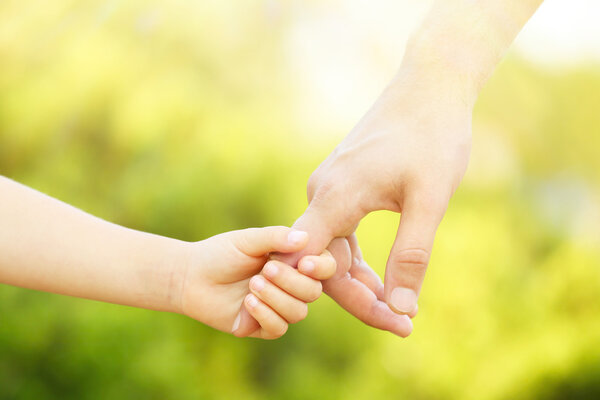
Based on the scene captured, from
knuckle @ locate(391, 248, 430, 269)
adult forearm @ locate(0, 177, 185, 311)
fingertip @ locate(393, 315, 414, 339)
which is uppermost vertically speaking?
knuckle @ locate(391, 248, 430, 269)

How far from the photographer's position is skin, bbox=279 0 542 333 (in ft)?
2.31

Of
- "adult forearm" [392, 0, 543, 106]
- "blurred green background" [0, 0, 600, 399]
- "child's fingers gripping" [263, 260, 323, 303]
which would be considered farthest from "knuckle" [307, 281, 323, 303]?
"blurred green background" [0, 0, 600, 399]

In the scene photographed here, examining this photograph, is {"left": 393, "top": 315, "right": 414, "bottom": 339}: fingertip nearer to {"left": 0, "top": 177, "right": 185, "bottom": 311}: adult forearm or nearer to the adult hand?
the adult hand

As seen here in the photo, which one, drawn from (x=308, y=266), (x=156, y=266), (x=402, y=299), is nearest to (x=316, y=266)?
(x=308, y=266)

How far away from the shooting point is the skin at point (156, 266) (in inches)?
28.7

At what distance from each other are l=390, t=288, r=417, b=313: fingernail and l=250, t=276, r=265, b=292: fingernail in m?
0.18

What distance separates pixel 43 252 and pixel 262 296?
12.3 inches

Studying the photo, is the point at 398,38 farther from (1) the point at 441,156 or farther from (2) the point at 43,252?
(2) the point at 43,252

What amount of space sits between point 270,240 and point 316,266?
0.07 metres

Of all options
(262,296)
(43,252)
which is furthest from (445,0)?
(43,252)

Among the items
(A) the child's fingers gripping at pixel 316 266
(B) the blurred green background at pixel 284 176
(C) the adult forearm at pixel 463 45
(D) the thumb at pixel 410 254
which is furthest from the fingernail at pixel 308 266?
(B) the blurred green background at pixel 284 176

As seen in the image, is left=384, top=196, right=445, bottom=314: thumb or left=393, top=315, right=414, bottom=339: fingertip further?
left=393, top=315, right=414, bottom=339: fingertip

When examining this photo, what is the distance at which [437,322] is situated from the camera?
1802 millimetres

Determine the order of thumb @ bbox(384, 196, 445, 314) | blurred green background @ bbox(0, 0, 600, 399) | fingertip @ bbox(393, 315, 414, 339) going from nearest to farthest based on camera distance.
Answer: thumb @ bbox(384, 196, 445, 314) → fingertip @ bbox(393, 315, 414, 339) → blurred green background @ bbox(0, 0, 600, 399)
